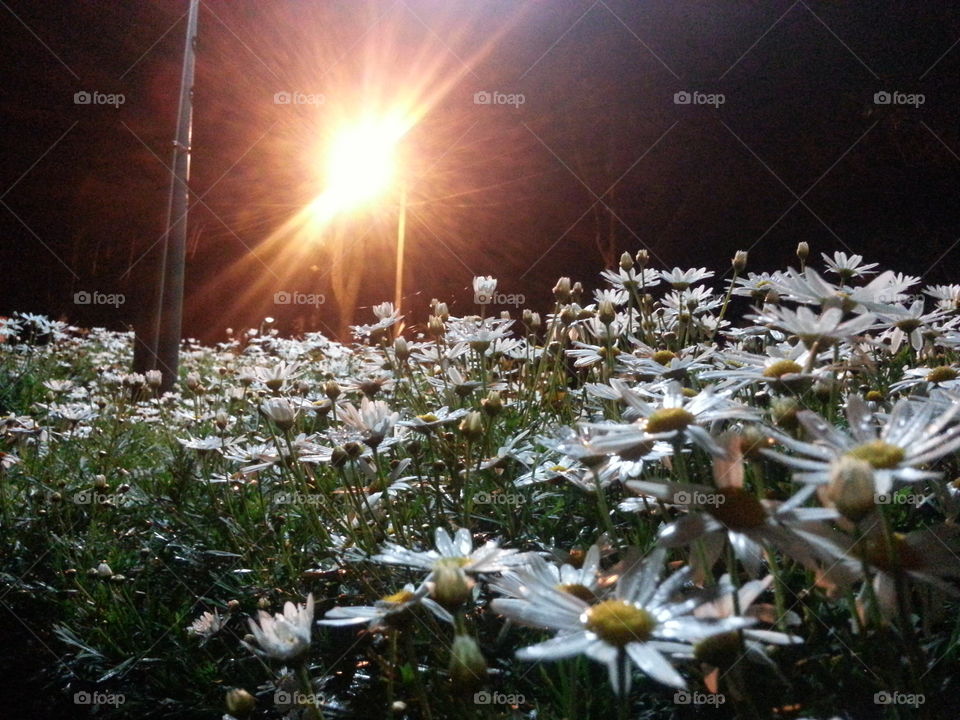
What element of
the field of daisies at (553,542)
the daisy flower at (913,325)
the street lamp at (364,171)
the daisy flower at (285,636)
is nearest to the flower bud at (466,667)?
the field of daisies at (553,542)

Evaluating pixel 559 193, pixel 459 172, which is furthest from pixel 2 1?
pixel 559 193

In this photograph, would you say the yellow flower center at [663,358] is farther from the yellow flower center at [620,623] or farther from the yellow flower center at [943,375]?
the yellow flower center at [620,623]

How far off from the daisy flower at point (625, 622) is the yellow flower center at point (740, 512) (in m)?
0.06

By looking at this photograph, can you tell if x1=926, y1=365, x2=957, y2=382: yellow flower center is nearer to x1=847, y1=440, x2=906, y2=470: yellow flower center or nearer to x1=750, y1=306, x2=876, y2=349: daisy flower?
x1=750, y1=306, x2=876, y2=349: daisy flower

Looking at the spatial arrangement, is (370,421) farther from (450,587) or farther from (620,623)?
(620,623)

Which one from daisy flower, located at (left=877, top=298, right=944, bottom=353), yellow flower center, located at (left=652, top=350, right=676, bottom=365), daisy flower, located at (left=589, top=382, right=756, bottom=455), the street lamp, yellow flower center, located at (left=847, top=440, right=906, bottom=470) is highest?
the street lamp

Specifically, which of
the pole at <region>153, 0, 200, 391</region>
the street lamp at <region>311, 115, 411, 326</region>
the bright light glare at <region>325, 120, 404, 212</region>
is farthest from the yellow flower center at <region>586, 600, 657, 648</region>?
the bright light glare at <region>325, 120, 404, 212</region>

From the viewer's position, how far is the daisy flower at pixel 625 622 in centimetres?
52

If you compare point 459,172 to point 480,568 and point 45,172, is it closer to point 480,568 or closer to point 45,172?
point 45,172

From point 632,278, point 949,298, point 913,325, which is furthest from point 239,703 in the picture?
point 949,298

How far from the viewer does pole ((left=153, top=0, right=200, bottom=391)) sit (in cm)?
393

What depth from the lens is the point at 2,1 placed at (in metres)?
4.04

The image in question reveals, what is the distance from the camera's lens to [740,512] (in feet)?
1.86

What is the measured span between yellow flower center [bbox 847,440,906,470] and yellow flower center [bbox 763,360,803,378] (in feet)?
1.02
